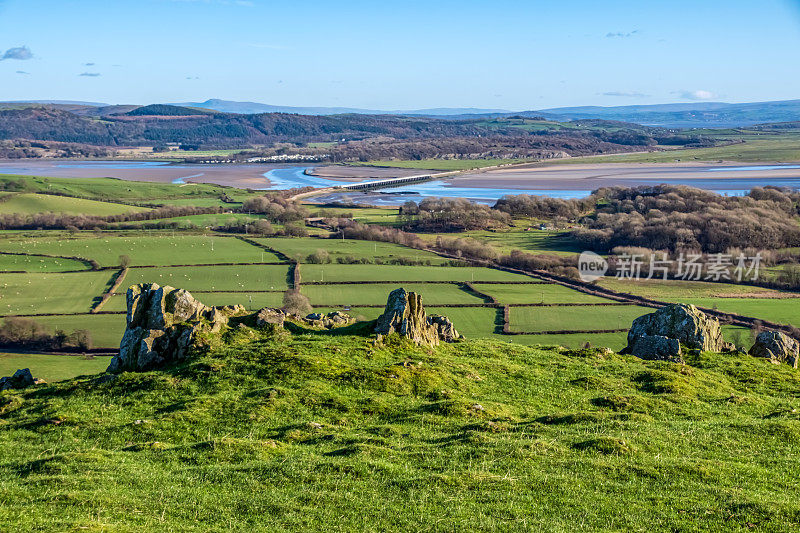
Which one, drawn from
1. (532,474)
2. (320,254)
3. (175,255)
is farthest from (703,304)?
(175,255)

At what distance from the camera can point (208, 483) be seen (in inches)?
836

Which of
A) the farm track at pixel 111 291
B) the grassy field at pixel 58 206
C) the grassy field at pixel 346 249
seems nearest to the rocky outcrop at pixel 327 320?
the farm track at pixel 111 291

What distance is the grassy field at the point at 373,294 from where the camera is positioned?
298ft

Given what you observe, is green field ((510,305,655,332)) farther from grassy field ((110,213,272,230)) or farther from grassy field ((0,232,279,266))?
grassy field ((110,213,272,230))

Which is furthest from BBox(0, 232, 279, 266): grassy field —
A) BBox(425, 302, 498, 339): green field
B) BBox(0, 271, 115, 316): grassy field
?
BBox(425, 302, 498, 339): green field

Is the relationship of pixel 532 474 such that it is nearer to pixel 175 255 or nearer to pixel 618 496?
pixel 618 496

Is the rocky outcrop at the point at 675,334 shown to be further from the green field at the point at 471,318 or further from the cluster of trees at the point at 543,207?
the cluster of trees at the point at 543,207

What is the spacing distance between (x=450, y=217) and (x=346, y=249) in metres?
47.3

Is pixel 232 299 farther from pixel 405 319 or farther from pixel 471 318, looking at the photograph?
pixel 405 319

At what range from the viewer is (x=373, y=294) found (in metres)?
95.4

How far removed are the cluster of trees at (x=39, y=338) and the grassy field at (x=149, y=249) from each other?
1488 inches

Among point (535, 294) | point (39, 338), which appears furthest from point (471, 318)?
point (39, 338)

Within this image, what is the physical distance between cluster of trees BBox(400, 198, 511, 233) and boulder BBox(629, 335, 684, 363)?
391 feet

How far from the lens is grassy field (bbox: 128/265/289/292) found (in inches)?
3930
